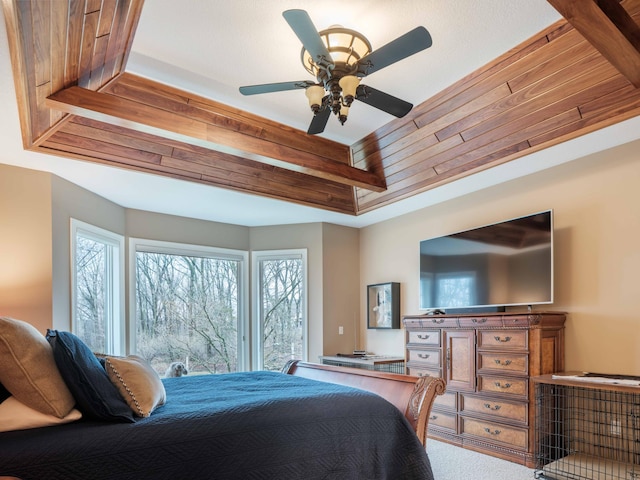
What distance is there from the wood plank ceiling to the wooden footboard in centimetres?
184

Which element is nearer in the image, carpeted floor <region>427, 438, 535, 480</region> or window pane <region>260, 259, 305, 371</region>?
carpeted floor <region>427, 438, 535, 480</region>

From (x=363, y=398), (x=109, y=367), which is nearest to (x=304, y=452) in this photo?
(x=363, y=398)

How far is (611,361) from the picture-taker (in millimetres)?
3148

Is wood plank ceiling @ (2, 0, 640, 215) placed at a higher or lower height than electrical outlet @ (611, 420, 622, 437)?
higher

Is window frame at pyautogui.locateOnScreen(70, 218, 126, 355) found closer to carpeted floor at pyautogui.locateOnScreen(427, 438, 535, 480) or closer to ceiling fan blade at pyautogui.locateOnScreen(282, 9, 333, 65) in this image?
ceiling fan blade at pyautogui.locateOnScreen(282, 9, 333, 65)

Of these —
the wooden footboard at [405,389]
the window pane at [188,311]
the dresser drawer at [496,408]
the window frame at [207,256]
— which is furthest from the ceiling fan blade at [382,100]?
the window pane at [188,311]

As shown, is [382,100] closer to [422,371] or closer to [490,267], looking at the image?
[490,267]

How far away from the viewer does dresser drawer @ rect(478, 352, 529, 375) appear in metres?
3.30

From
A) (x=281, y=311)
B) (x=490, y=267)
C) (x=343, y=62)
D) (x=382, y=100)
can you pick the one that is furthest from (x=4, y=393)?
(x=281, y=311)

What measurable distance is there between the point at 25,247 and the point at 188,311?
2.15m

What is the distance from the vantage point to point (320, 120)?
8.96 ft

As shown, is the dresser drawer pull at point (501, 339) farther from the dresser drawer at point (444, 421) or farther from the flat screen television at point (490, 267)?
the dresser drawer at point (444, 421)

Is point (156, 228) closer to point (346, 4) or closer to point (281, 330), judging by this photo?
point (281, 330)

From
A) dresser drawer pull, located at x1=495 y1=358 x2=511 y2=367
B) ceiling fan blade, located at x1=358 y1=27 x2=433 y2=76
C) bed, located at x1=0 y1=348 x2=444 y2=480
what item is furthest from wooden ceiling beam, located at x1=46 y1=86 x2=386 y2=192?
dresser drawer pull, located at x1=495 y1=358 x2=511 y2=367
